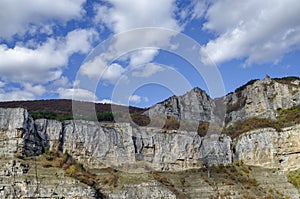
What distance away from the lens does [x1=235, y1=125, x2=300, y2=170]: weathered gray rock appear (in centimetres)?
5881

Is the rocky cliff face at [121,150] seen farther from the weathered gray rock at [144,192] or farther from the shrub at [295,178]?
the shrub at [295,178]

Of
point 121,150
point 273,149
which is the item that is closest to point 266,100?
point 273,149

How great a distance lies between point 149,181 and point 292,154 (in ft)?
88.2

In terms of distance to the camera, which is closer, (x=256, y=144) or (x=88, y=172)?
(x=88, y=172)

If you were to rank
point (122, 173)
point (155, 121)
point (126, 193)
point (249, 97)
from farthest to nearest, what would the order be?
1. point (249, 97)
2. point (155, 121)
3. point (122, 173)
4. point (126, 193)

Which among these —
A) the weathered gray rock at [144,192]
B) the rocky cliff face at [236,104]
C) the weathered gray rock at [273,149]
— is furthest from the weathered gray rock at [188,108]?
the weathered gray rock at [144,192]

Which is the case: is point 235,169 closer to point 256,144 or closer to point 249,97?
point 256,144

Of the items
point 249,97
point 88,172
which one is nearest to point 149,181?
point 88,172

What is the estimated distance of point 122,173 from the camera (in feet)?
170

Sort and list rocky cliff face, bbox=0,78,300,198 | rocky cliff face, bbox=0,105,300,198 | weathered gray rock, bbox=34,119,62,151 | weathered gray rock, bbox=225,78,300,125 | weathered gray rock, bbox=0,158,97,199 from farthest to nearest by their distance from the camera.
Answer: weathered gray rock, bbox=225,78,300,125 → weathered gray rock, bbox=34,119,62,151 → rocky cliff face, bbox=0,78,300,198 → rocky cliff face, bbox=0,105,300,198 → weathered gray rock, bbox=0,158,97,199

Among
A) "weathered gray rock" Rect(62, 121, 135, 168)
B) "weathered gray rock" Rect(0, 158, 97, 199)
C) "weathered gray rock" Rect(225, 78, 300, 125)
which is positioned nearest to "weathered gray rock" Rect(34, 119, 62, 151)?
"weathered gray rock" Rect(62, 121, 135, 168)

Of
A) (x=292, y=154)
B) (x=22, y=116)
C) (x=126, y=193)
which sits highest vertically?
(x=22, y=116)

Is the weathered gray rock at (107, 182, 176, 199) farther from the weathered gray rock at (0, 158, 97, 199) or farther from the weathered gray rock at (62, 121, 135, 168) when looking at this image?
the weathered gray rock at (62, 121, 135, 168)

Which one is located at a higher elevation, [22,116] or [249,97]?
[249,97]
